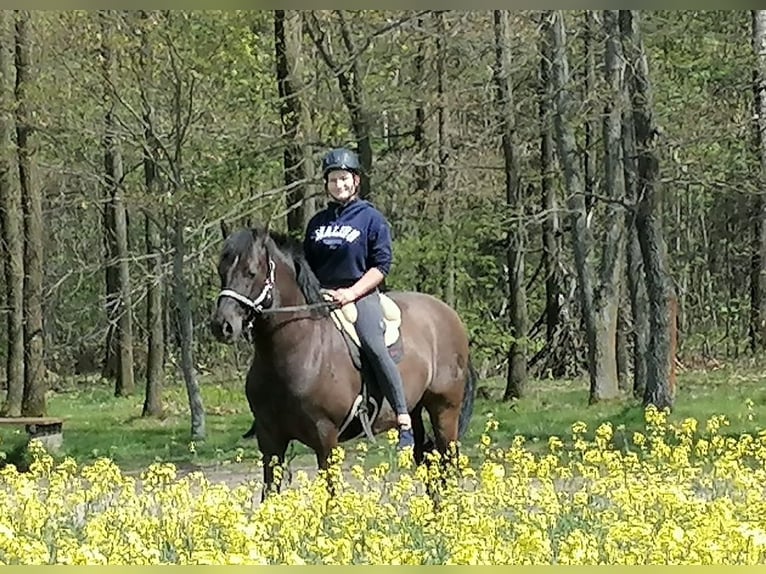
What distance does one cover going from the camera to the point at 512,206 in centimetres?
2138

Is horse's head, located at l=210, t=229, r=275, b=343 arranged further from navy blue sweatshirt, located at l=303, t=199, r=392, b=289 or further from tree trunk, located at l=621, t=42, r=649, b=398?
tree trunk, located at l=621, t=42, r=649, b=398

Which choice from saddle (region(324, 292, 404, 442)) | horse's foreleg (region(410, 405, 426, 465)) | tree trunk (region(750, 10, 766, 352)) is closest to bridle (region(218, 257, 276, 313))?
saddle (region(324, 292, 404, 442))

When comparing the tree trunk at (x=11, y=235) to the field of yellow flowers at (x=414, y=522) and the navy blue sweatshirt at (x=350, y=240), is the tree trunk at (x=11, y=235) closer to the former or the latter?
the navy blue sweatshirt at (x=350, y=240)

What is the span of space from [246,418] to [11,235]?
16.5ft

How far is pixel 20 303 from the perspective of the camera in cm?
2150

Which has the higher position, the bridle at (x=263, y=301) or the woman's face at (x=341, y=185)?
the woman's face at (x=341, y=185)

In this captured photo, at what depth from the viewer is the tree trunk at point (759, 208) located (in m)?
15.5

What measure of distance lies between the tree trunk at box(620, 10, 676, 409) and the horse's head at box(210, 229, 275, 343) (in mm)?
8276

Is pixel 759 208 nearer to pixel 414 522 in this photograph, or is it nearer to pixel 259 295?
pixel 259 295

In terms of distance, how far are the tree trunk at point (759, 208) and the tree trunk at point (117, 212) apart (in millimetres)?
7724

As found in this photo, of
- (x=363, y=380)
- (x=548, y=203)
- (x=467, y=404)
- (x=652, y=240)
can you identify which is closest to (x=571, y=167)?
(x=548, y=203)

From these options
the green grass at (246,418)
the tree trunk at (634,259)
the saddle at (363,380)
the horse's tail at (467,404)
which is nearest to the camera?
the saddle at (363,380)

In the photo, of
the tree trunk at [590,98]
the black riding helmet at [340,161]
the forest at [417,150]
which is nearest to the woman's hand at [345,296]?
the black riding helmet at [340,161]

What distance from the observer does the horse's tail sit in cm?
1016
